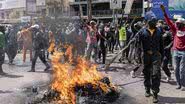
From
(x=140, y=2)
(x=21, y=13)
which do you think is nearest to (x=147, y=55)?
(x=140, y=2)

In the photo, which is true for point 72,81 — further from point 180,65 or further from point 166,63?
point 166,63

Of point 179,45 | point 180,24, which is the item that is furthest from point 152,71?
point 180,24

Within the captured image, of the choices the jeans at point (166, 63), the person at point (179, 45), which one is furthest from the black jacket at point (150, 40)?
the jeans at point (166, 63)

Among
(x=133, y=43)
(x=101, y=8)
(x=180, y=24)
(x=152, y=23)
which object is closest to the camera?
(x=152, y=23)

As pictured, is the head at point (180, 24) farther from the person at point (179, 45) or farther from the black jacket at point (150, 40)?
the black jacket at point (150, 40)

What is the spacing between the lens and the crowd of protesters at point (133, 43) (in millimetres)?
8383

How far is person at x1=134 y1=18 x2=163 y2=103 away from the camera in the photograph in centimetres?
823

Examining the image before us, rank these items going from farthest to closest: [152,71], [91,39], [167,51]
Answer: [91,39]
[167,51]
[152,71]

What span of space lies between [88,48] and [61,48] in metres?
2.74

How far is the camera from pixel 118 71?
1368cm

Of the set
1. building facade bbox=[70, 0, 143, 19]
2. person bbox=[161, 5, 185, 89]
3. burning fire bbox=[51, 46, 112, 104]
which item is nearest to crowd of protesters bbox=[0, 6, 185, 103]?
person bbox=[161, 5, 185, 89]

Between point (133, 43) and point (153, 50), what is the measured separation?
210 inches

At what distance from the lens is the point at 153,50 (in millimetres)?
8391

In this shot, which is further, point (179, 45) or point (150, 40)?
point (179, 45)
